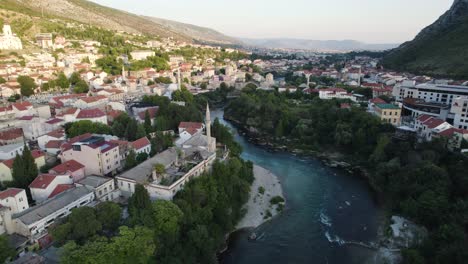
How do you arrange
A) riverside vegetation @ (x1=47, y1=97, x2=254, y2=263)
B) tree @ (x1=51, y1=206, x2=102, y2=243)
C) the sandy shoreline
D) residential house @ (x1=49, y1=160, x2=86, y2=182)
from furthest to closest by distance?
the sandy shoreline
residential house @ (x1=49, y1=160, x2=86, y2=182)
tree @ (x1=51, y1=206, x2=102, y2=243)
riverside vegetation @ (x1=47, y1=97, x2=254, y2=263)

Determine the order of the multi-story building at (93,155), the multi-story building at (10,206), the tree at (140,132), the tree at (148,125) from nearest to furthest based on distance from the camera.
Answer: the multi-story building at (10,206) → the multi-story building at (93,155) → the tree at (140,132) → the tree at (148,125)

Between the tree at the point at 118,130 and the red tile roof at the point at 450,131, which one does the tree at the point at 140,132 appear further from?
the red tile roof at the point at 450,131

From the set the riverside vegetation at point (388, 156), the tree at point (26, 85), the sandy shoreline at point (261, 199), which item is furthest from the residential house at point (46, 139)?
the riverside vegetation at point (388, 156)

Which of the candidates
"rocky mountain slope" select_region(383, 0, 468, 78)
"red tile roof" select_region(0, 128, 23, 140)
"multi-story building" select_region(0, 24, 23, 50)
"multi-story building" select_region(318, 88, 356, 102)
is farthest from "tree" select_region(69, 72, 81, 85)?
"rocky mountain slope" select_region(383, 0, 468, 78)

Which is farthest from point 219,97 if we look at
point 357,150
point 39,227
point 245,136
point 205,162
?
point 39,227

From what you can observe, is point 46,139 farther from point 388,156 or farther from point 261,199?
point 388,156

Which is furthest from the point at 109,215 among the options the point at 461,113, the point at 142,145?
the point at 461,113

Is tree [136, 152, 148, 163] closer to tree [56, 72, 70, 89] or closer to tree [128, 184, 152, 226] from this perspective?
tree [128, 184, 152, 226]
